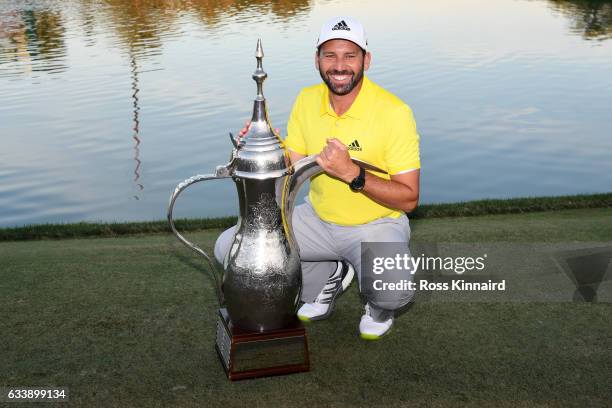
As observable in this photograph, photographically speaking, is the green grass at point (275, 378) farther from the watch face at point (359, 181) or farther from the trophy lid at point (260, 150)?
the trophy lid at point (260, 150)

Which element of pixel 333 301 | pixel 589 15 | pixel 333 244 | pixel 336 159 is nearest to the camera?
pixel 336 159

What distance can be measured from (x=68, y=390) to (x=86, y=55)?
22.9 meters

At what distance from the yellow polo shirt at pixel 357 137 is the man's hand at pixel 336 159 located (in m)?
0.44

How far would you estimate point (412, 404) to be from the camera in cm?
296

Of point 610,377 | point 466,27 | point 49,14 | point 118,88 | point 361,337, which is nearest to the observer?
point 610,377

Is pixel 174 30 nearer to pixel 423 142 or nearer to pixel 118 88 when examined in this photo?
pixel 118 88

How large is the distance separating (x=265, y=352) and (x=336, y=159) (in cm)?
82

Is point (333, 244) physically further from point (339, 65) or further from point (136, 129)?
point (136, 129)

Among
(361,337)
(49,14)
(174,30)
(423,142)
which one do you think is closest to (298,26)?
(174,30)

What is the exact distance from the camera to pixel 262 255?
2986mm

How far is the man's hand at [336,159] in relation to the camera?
3070 mm

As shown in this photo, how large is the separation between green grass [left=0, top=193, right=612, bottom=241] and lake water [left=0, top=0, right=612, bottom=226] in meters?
3.00

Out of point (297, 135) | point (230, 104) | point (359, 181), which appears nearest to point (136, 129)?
point (230, 104)

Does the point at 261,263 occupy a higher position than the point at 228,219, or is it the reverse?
the point at 261,263
